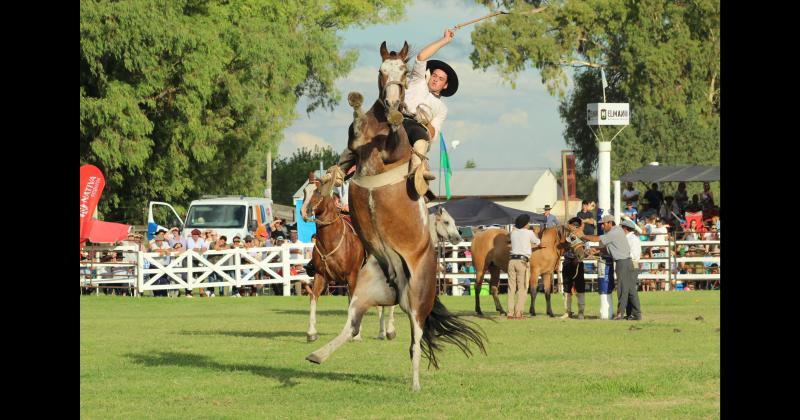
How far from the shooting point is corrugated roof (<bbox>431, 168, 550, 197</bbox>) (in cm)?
11062

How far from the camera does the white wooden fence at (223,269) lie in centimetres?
3681

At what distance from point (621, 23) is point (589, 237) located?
A: 153 feet

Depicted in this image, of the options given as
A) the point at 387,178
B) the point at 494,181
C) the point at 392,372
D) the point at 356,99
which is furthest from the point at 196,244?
the point at 494,181

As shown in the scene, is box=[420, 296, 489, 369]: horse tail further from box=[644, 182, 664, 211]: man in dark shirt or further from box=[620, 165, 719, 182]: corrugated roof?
box=[620, 165, 719, 182]: corrugated roof

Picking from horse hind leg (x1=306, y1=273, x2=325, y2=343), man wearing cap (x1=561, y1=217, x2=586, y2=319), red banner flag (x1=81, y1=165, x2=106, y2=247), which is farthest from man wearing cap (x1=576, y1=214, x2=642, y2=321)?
red banner flag (x1=81, y1=165, x2=106, y2=247)

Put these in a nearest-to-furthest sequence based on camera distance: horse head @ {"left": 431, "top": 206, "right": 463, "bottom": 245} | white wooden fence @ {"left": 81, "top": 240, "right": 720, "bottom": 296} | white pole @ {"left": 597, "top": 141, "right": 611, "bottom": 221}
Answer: horse head @ {"left": 431, "top": 206, "right": 463, "bottom": 245}
white wooden fence @ {"left": 81, "top": 240, "right": 720, "bottom": 296}
white pole @ {"left": 597, "top": 141, "right": 611, "bottom": 221}

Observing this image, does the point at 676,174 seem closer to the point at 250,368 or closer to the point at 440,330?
the point at 250,368

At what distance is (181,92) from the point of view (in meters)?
47.0

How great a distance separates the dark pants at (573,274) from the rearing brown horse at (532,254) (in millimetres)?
352

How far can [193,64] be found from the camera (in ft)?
151

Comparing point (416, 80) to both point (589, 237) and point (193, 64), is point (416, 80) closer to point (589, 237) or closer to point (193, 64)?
point (589, 237)

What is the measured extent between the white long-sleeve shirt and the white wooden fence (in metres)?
23.9

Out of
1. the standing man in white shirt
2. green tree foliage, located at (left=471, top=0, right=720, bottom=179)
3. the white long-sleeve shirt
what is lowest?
the standing man in white shirt

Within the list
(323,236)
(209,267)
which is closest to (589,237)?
(323,236)
